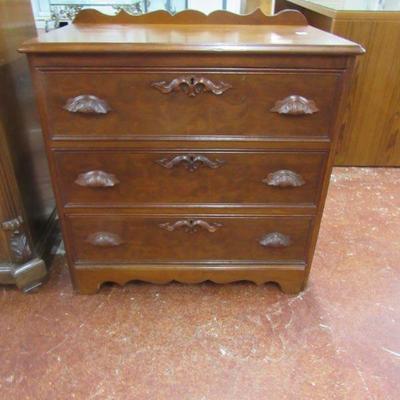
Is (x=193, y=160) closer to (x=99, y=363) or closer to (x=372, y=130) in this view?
(x=99, y=363)

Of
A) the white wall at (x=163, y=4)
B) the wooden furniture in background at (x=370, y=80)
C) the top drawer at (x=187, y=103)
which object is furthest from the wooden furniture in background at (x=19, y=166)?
the white wall at (x=163, y=4)

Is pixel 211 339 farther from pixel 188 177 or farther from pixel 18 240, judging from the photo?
pixel 18 240

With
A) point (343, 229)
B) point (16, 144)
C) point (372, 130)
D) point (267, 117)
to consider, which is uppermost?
point (267, 117)

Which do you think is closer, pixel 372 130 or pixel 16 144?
pixel 16 144

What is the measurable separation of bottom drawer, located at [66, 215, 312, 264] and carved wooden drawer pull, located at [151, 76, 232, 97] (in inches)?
14.9

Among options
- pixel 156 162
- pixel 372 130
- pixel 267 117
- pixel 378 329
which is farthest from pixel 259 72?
pixel 372 130

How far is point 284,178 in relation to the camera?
1014 millimetres

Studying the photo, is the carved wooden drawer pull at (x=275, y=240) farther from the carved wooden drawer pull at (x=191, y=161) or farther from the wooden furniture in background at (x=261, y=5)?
the wooden furniture in background at (x=261, y=5)

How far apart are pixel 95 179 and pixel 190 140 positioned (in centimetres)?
29

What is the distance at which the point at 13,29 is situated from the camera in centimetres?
108

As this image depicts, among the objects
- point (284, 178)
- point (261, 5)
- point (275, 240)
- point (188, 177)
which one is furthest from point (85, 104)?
point (261, 5)

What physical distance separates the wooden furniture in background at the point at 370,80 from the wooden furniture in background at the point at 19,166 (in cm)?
137

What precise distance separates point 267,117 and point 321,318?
68 cm

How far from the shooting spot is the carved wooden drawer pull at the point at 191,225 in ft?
3.61
